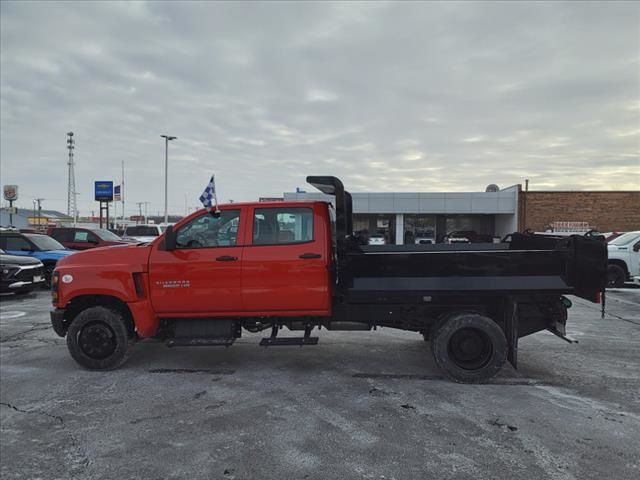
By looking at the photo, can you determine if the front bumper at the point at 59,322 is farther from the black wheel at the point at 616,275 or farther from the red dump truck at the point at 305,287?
the black wheel at the point at 616,275

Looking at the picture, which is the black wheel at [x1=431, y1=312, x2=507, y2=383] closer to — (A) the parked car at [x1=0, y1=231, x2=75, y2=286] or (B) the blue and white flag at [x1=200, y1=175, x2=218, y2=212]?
(B) the blue and white flag at [x1=200, y1=175, x2=218, y2=212]

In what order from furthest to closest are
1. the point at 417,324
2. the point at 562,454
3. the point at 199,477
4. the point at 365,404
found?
the point at 417,324 < the point at 365,404 < the point at 562,454 < the point at 199,477

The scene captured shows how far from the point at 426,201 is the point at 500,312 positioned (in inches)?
1113

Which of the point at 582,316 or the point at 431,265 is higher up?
the point at 431,265

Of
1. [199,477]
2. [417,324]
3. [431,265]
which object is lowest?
[199,477]

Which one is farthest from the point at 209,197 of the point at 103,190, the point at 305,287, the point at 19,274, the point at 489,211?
the point at 103,190

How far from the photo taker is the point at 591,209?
28.9m

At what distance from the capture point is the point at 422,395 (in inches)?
191

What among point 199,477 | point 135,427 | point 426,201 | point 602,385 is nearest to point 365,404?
point 199,477

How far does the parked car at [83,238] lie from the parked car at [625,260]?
15968mm

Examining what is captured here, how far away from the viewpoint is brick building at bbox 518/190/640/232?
93.6 ft

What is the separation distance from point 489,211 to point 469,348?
2882cm

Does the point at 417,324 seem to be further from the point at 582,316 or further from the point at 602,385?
the point at 582,316

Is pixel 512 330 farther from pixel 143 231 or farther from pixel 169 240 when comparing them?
pixel 143 231
